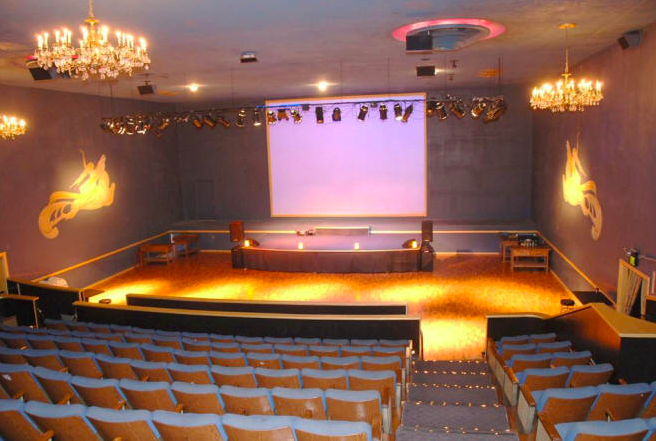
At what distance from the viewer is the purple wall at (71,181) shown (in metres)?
10.4

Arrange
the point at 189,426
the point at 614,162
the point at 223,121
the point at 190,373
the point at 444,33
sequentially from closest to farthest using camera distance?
the point at 189,426 → the point at 190,373 → the point at 444,33 → the point at 614,162 → the point at 223,121

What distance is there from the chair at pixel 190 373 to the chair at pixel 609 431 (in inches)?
122

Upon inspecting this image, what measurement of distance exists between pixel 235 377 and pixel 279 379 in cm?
43

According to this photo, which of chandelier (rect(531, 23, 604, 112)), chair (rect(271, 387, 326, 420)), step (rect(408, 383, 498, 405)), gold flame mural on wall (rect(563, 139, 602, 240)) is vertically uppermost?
chandelier (rect(531, 23, 604, 112))

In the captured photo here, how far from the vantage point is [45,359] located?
209 inches

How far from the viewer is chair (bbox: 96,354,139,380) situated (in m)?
5.01

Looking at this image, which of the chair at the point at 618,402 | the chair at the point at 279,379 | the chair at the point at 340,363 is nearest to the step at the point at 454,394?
the chair at the point at 340,363

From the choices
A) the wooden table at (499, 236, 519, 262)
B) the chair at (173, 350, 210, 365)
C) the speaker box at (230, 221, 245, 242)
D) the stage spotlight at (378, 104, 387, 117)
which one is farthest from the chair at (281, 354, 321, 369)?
the speaker box at (230, 221, 245, 242)

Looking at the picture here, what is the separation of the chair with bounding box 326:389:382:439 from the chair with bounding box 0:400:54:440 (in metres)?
2.04

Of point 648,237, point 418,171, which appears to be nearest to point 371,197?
point 418,171

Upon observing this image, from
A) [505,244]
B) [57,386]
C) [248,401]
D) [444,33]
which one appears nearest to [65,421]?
[57,386]

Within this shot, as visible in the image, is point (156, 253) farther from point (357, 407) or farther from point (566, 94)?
point (357, 407)

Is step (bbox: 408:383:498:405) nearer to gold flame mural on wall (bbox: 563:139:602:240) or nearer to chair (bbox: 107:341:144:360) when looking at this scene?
chair (bbox: 107:341:144:360)

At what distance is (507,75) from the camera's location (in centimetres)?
1224
